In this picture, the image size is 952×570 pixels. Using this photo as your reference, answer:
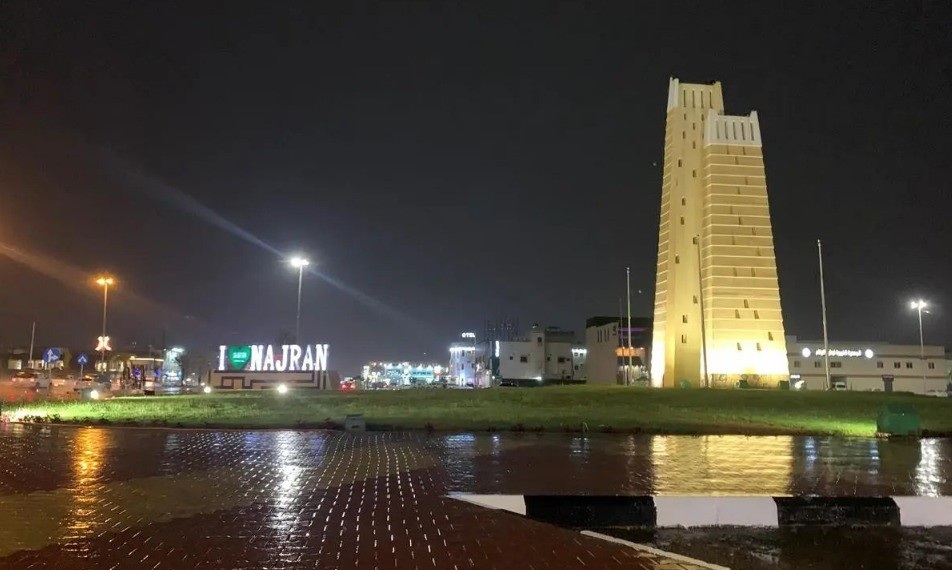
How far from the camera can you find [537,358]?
106m

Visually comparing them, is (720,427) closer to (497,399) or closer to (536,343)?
(497,399)

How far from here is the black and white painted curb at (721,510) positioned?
8.23m

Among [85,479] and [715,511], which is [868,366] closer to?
[715,511]

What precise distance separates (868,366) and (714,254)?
41.9 meters

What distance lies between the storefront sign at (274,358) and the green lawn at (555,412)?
16395mm

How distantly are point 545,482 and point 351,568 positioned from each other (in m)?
4.55

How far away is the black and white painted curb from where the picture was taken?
8.23m

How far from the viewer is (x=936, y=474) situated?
39.4 feet

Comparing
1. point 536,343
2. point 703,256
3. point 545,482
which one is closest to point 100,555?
point 545,482

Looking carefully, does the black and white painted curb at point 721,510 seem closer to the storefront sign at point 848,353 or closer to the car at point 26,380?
the car at point 26,380

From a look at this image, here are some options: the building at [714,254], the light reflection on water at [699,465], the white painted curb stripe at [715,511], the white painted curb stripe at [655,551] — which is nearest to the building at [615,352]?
the building at [714,254]

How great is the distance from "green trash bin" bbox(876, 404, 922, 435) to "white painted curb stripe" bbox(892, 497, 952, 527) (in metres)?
11.3

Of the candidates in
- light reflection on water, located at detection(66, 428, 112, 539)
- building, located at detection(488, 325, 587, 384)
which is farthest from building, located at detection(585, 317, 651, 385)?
light reflection on water, located at detection(66, 428, 112, 539)

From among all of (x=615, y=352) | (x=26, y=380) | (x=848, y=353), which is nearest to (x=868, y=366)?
(x=848, y=353)
